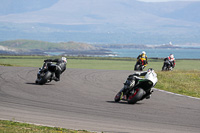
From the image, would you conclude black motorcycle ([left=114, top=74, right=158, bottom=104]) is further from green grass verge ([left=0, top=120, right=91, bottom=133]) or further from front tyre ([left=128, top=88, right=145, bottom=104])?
green grass verge ([left=0, top=120, right=91, bottom=133])

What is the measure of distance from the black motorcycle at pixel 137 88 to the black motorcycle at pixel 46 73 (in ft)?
23.5

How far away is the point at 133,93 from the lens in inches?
627

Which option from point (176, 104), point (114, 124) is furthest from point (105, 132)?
point (176, 104)

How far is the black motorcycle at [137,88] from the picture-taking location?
15.5 meters

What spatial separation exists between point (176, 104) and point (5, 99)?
6.05 metres

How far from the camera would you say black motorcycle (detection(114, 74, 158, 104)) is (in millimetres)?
15549

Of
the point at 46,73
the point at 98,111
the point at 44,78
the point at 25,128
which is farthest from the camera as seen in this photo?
the point at 46,73

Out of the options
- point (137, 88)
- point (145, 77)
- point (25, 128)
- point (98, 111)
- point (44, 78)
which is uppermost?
point (44, 78)

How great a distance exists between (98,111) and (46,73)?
9119 mm

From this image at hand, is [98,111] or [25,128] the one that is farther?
[98,111]

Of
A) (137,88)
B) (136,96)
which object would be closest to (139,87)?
(137,88)

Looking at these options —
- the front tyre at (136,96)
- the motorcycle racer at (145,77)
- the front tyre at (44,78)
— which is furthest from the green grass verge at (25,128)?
the front tyre at (44,78)

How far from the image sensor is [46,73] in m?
22.6

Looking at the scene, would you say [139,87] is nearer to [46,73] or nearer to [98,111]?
[98,111]
